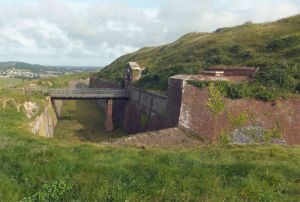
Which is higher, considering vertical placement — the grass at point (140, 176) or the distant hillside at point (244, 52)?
the distant hillside at point (244, 52)

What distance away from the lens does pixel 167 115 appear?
91.6 feet

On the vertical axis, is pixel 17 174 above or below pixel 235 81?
below

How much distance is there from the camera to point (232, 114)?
25.3m

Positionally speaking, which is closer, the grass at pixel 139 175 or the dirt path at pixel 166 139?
the grass at pixel 139 175

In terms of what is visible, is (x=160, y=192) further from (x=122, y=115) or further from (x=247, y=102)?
(x=122, y=115)

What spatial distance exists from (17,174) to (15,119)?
12.5 m

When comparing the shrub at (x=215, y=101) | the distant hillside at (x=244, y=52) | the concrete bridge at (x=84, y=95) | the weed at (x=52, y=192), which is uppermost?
the distant hillside at (x=244, y=52)

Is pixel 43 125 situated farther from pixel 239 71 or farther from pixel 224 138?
pixel 239 71

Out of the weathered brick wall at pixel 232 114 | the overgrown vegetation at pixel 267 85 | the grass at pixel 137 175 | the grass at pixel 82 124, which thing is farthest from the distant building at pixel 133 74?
the grass at pixel 137 175

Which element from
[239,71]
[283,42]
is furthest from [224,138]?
[283,42]

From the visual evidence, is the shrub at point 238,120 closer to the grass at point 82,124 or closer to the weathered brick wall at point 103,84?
the grass at point 82,124

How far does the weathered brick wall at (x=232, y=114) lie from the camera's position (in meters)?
25.0

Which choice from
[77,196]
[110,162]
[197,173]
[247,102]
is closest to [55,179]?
[77,196]

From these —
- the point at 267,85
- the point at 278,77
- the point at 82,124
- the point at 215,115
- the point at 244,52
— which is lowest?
the point at 82,124
